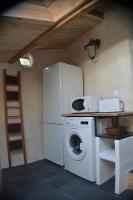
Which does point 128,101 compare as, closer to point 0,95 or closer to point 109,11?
point 109,11

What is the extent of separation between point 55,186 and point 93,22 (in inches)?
106

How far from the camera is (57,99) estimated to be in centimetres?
299

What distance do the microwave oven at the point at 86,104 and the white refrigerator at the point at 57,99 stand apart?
0.74 ft

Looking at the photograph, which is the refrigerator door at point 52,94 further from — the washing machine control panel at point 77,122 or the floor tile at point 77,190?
the floor tile at point 77,190

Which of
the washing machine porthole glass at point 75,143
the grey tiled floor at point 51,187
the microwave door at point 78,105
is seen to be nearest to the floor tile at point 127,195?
the grey tiled floor at point 51,187

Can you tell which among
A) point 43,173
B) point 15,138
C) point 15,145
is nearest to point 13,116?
point 15,138

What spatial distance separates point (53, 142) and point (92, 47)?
190cm

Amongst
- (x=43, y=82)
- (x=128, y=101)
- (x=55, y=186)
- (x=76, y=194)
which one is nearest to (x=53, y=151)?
(x=55, y=186)

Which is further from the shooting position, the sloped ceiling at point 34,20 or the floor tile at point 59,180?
the floor tile at point 59,180

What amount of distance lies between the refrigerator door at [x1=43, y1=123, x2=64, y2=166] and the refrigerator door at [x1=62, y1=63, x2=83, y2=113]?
0.41 meters

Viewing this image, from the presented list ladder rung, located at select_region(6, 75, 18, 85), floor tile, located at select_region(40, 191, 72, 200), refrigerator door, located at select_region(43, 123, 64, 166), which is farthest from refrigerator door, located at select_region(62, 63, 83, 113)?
floor tile, located at select_region(40, 191, 72, 200)

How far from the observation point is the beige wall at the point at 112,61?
257 cm

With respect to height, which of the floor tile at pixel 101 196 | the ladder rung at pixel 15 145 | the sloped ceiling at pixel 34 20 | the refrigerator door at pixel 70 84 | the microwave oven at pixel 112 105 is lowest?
the floor tile at pixel 101 196

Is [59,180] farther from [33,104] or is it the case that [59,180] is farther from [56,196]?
[33,104]
